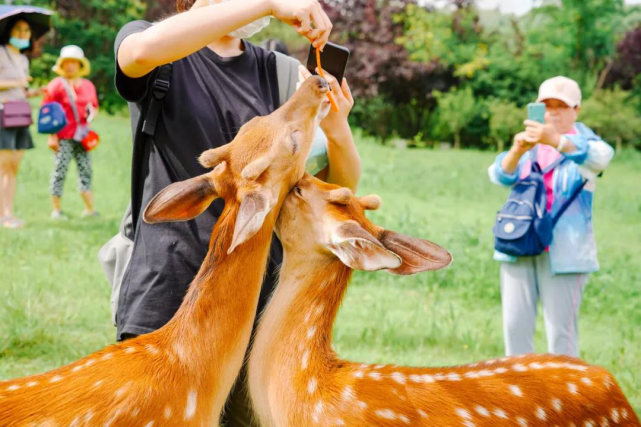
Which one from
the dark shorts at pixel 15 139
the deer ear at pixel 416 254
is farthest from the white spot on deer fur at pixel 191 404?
the dark shorts at pixel 15 139

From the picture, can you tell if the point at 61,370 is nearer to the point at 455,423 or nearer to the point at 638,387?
the point at 455,423

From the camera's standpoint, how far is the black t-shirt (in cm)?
269

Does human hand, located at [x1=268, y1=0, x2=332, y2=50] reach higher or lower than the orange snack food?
higher

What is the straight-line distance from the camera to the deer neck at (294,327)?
8.46 ft

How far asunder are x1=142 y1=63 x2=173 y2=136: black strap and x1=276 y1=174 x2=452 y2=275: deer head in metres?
0.47

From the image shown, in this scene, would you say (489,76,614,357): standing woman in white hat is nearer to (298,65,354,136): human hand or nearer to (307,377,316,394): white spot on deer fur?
(298,65,354,136): human hand

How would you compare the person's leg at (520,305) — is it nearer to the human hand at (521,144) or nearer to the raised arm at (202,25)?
the human hand at (521,144)

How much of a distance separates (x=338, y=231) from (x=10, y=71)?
6.96 m

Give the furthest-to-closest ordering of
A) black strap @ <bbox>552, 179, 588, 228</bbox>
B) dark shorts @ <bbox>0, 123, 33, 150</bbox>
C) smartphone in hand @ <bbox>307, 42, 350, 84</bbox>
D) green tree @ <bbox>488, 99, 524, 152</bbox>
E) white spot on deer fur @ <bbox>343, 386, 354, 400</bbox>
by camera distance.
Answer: green tree @ <bbox>488, 99, 524, 152</bbox> < dark shorts @ <bbox>0, 123, 33, 150</bbox> < black strap @ <bbox>552, 179, 588, 228</bbox> < smartphone in hand @ <bbox>307, 42, 350, 84</bbox> < white spot on deer fur @ <bbox>343, 386, 354, 400</bbox>

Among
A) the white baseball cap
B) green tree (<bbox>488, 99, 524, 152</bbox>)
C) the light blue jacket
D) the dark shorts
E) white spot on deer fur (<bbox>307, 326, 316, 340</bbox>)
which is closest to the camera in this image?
white spot on deer fur (<bbox>307, 326, 316, 340</bbox>)

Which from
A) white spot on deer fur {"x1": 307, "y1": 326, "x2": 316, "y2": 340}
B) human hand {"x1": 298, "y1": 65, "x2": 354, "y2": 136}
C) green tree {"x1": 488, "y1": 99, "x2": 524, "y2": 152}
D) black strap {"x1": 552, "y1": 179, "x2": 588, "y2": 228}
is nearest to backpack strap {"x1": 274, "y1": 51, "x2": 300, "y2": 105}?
human hand {"x1": 298, "y1": 65, "x2": 354, "y2": 136}

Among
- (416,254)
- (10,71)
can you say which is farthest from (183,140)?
(10,71)

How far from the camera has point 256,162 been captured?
2.51 metres

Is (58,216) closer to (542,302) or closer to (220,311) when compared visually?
(542,302)
